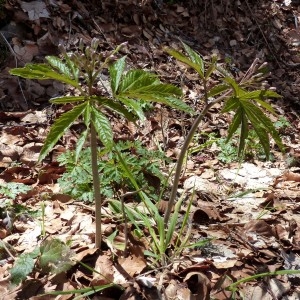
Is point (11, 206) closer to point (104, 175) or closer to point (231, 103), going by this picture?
point (104, 175)

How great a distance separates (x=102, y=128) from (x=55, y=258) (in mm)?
685

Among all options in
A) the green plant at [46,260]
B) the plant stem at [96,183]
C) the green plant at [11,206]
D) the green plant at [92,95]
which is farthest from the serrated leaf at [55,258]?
the green plant at [92,95]

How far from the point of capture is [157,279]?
185cm

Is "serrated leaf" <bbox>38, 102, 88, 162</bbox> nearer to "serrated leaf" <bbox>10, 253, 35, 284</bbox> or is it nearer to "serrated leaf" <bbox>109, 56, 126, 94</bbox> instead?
"serrated leaf" <bbox>109, 56, 126, 94</bbox>

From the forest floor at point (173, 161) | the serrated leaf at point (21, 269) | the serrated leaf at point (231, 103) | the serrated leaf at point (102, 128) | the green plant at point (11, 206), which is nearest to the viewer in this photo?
the serrated leaf at point (102, 128)

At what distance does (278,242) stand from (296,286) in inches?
11.3

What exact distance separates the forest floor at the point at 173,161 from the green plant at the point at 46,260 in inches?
2.2

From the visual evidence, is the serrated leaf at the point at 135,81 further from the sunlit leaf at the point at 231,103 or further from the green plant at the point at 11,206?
the green plant at the point at 11,206

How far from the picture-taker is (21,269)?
1729 millimetres

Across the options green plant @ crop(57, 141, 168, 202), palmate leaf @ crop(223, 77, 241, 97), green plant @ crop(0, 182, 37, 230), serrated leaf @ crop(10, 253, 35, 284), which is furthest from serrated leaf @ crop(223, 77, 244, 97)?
green plant @ crop(0, 182, 37, 230)

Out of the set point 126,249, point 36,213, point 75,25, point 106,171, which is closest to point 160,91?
point 126,249

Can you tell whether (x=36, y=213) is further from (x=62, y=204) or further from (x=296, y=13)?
(x=296, y=13)

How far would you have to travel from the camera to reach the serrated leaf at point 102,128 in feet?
4.69

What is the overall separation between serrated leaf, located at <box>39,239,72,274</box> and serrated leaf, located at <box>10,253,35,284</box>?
57 millimetres
